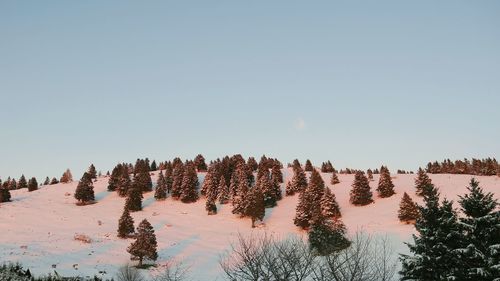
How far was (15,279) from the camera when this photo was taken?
732 inches

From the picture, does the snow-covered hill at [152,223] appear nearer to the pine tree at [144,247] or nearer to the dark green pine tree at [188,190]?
the dark green pine tree at [188,190]

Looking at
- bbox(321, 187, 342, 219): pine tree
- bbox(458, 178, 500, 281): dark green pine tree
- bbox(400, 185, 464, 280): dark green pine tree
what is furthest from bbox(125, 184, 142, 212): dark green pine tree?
bbox(458, 178, 500, 281): dark green pine tree

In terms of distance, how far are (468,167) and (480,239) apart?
101 m

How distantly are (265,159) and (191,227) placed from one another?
4458 cm

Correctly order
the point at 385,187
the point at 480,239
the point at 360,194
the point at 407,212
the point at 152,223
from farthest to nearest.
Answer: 1. the point at 385,187
2. the point at 360,194
3. the point at 152,223
4. the point at 407,212
5. the point at 480,239

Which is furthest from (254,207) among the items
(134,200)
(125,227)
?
(134,200)

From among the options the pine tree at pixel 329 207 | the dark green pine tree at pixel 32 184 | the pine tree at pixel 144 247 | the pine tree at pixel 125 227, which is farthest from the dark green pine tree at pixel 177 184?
the pine tree at pixel 144 247

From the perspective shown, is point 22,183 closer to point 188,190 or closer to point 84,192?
point 84,192

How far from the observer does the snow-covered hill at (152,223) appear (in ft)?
167

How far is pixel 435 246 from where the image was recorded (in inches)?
985

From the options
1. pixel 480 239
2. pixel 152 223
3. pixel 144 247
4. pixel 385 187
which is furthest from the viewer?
pixel 385 187

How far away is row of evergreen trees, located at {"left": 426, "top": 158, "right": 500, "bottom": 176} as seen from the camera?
99.7m

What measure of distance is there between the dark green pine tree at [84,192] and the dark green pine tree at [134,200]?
9.94m

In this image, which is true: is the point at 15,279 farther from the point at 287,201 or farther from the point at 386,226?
the point at 287,201
